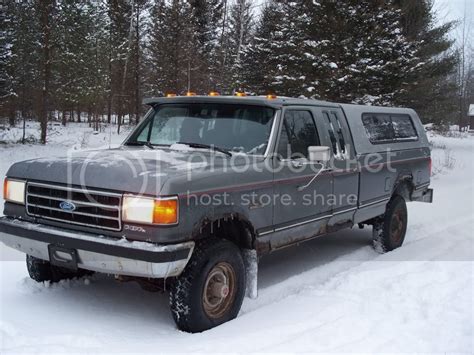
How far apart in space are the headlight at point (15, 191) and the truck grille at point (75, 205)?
0.07 meters

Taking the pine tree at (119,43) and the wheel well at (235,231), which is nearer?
the wheel well at (235,231)

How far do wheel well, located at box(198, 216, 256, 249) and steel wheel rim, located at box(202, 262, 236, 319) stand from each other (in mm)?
326

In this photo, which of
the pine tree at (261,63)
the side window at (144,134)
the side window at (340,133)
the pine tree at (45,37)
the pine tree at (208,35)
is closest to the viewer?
the side window at (144,134)

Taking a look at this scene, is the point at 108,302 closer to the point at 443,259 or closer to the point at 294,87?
the point at 443,259

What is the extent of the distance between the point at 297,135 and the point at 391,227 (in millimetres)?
2800

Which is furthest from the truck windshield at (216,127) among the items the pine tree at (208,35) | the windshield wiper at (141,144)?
the pine tree at (208,35)

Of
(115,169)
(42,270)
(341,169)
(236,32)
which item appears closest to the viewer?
(115,169)

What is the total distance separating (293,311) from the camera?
4.67 meters

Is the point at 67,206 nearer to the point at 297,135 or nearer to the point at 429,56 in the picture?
the point at 297,135

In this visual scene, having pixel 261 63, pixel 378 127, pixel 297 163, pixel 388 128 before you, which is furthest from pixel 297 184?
pixel 261 63

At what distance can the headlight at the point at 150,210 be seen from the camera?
3.70 metres

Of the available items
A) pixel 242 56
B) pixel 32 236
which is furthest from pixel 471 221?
pixel 242 56

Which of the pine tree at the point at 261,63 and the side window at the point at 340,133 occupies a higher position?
the pine tree at the point at 261,63

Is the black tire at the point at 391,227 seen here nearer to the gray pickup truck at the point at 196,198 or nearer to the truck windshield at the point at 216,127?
the gray pickup truck at the point at 196,198
